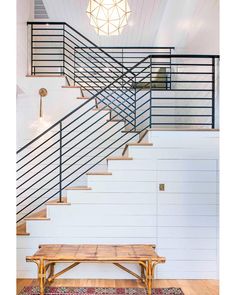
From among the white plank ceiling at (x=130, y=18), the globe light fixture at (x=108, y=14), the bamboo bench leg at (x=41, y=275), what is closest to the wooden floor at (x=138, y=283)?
the bamboo bench leg at (x=41, y=275)

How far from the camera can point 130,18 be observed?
306 inches

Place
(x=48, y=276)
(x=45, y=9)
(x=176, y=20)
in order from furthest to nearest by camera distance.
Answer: (x=45, y=9), (x=176, y=20), (x=48, y=276)

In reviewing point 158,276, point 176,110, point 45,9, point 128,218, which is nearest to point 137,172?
point 128,218

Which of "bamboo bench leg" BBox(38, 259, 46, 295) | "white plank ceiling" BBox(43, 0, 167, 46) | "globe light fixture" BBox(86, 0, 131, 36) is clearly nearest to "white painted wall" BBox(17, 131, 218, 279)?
"bamboo bench leg" BBox(38, 259, 46, 295)

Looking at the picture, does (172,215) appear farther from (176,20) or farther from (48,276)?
(176,20)

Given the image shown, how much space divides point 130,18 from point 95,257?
577 cm

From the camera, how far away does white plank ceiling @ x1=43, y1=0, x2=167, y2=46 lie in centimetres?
711

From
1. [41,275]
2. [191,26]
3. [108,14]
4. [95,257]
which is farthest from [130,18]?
[41,275]

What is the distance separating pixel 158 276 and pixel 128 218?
33.9 inches

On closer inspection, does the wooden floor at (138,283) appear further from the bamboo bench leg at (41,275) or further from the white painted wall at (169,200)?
the bamboo bench leg at (41,275)

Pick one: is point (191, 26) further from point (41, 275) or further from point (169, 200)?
point (41, 275)

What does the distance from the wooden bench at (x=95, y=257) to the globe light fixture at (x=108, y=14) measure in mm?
3630
